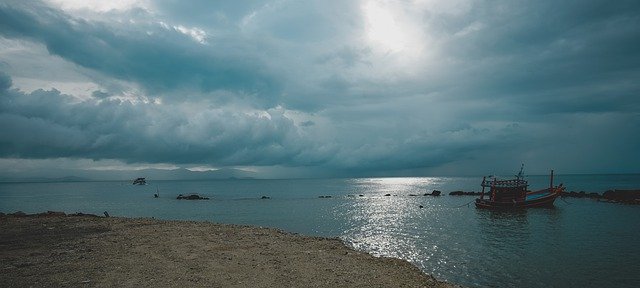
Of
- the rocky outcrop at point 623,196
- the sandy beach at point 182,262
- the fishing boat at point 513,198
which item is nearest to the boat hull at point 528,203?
the fishing boat at point 513,198

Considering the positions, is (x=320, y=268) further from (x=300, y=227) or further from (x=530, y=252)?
(x=300, y=227)

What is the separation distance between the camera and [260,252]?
64.1 feet

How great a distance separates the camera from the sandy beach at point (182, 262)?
45.2 feet

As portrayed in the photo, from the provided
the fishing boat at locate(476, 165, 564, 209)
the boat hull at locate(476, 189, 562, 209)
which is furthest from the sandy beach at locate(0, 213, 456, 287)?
the fishing boat at locate(476, 165, 564, 209)

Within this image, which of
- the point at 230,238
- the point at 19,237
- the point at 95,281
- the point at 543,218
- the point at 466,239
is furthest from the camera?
the point at 543,218

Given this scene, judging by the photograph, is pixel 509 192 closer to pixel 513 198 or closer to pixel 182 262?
pixel 513 198

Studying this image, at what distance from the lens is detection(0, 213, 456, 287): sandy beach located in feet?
45.2

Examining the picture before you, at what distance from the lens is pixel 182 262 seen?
54.5 ft

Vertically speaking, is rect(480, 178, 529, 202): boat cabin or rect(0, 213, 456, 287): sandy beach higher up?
rect(480, 178, 529, 202): boat cabin

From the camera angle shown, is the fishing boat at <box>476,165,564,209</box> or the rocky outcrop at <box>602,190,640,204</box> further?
the rocky outcrop at <box>602,190,640,204</box>

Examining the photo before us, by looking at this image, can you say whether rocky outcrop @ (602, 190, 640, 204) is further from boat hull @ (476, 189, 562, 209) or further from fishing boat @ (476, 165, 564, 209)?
fishing boat @ (476, 165, 564, 209)

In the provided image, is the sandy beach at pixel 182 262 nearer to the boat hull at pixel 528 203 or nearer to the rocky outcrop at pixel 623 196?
the boat hull at pixel 528 203

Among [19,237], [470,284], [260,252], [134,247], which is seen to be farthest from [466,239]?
[19,237]

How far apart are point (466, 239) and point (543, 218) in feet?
82.9
